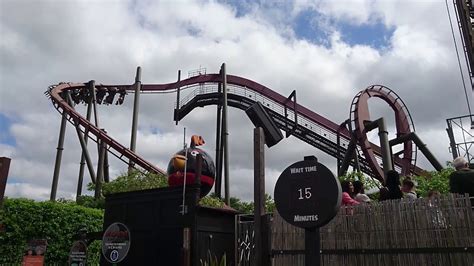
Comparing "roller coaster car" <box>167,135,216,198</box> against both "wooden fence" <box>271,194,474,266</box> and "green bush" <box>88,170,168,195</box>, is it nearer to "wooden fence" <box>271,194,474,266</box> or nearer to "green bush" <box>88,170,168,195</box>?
"wooden fence" <box>271,194,474,266</box>

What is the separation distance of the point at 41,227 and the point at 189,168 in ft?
23.5

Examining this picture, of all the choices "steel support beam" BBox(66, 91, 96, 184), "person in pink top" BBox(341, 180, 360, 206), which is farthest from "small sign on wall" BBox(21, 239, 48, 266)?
"steel support beam" BBox(66, 91, 96, 184)

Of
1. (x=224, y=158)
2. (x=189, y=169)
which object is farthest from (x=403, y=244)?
(x=224, y=158)

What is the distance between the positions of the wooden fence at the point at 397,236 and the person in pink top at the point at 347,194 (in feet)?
1.33

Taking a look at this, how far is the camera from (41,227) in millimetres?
11953

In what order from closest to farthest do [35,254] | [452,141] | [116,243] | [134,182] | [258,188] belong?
[258,188], [116,243], [35,254], [134,182], [452,141]

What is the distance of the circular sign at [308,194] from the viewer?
348 centimetres

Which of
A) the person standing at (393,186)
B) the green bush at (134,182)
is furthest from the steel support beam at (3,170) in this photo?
the green bush at (134,182)

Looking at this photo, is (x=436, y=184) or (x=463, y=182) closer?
(x=463, y=182)

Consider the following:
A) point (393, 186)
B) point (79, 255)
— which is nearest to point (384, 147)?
Result: point (393, 186)

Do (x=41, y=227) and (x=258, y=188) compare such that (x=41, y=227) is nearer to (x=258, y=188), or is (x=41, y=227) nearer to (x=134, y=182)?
(x=134, y=182)

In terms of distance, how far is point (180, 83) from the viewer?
2719 cm

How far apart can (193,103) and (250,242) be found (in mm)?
19514

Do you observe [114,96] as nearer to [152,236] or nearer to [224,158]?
[224,158]
